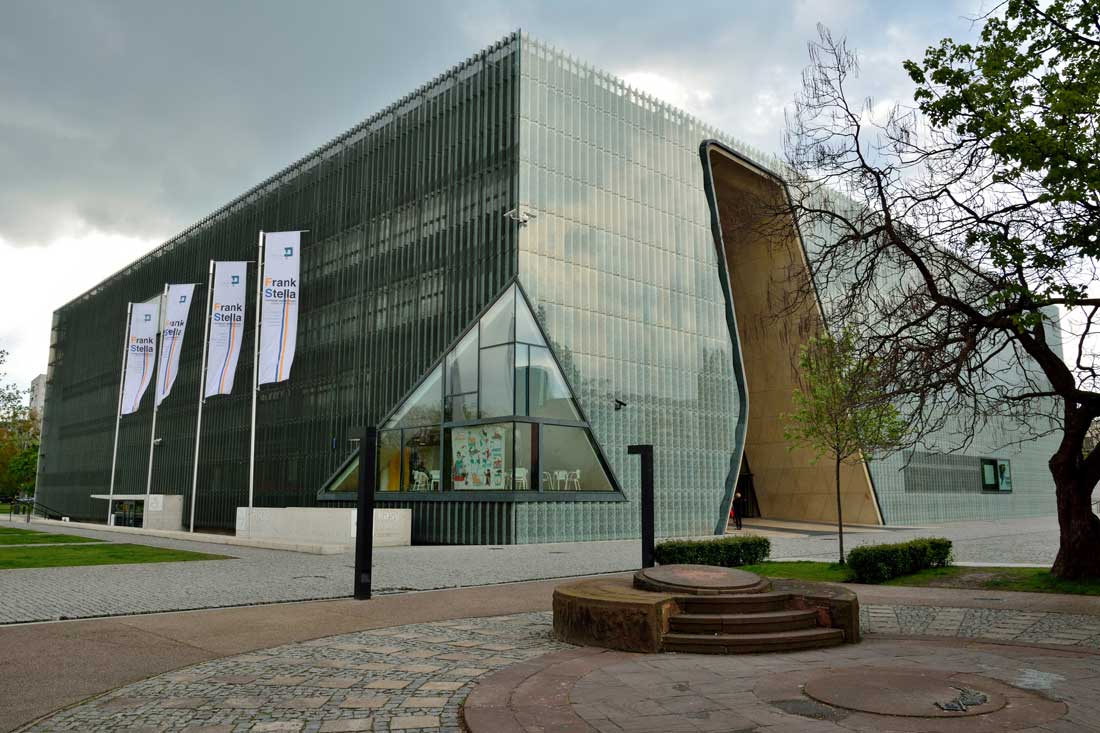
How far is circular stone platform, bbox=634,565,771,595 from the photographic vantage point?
30.3ft

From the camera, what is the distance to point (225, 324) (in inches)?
1208

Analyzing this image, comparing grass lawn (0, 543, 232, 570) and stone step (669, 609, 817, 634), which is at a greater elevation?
stone step (669, 609, 817, 634)

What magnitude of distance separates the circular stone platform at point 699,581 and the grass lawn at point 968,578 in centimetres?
408

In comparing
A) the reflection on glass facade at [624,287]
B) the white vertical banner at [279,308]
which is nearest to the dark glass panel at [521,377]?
the reflection on glass facade at [624,287]

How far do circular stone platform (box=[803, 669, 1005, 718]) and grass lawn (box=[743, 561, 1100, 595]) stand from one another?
6527mm

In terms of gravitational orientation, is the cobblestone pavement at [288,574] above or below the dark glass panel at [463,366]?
below

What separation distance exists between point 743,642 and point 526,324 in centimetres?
1883

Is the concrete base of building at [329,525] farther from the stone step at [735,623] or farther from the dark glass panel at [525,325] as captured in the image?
the stone step at [735,623]

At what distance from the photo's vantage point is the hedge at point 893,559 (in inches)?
584

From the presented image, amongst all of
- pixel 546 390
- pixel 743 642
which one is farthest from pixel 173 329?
pixel 743 642

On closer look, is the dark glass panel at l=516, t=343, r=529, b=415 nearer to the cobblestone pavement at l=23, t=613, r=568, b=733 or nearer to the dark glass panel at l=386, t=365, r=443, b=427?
the dark glass panel at l=386, t=365, r=443, b=427

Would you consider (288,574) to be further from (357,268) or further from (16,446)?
(16,446)

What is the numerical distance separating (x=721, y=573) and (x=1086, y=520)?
7.99 m

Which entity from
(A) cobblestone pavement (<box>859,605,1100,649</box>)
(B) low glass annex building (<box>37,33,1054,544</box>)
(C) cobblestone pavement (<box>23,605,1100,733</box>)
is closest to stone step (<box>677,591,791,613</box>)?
(C) cobblestone pavement (<box>23,605,1100,733</box>)
